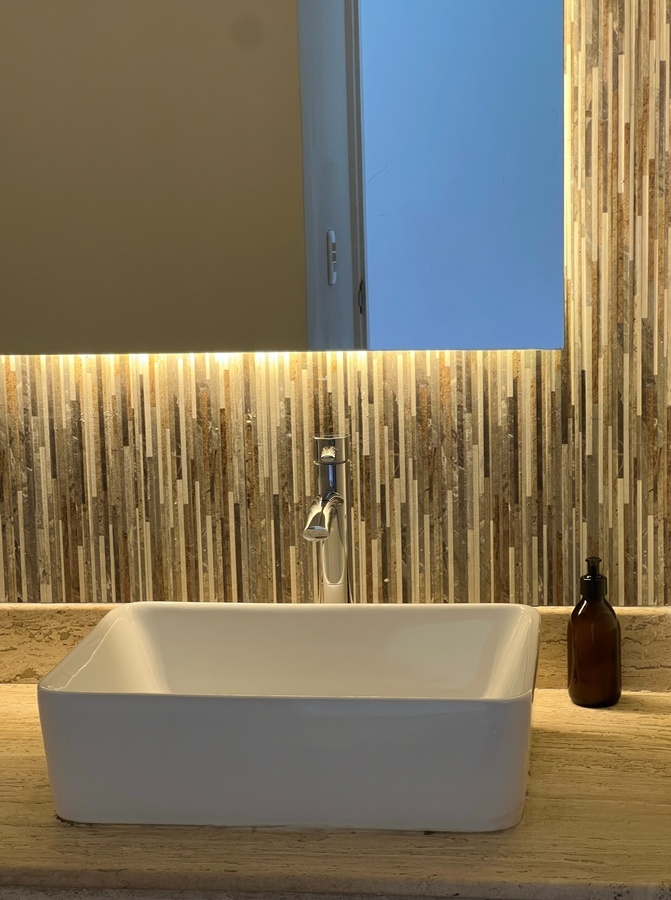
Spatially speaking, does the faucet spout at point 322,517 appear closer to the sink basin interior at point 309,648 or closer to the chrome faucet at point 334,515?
the chrome faucet at point 334,515

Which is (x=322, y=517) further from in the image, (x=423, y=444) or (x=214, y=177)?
(x=214, y=177)

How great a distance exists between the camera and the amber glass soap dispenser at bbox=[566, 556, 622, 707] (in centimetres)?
130

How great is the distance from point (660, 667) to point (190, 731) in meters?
0.63

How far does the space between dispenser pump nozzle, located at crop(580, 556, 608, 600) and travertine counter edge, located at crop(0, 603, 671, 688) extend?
9cm

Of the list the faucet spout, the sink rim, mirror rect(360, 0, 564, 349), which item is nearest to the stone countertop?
the sink rim

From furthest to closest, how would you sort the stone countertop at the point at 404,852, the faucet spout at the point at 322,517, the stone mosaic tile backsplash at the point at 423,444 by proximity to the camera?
the stone mosaic tile backsplash at the point at 423,444 < the faucet spout at the point at 322,517 < the stone countertop at the point at 404,852

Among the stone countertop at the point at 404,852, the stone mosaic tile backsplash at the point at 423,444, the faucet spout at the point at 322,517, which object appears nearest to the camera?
the stone countertop at the point at 404,852

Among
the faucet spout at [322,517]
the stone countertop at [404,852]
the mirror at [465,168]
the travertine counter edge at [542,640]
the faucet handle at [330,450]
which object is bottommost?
the stone countertop at [404,852]

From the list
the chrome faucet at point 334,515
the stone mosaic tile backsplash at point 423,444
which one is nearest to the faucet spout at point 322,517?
the chrome faucet at point 334,515

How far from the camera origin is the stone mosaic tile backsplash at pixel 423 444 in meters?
1.33

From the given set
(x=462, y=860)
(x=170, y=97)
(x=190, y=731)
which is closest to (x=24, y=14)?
(x=170, y=97)

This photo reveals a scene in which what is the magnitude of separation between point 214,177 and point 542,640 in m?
0.73

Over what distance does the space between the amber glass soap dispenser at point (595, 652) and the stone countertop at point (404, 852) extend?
5.8 inches

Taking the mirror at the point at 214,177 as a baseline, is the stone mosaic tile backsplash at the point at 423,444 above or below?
below
